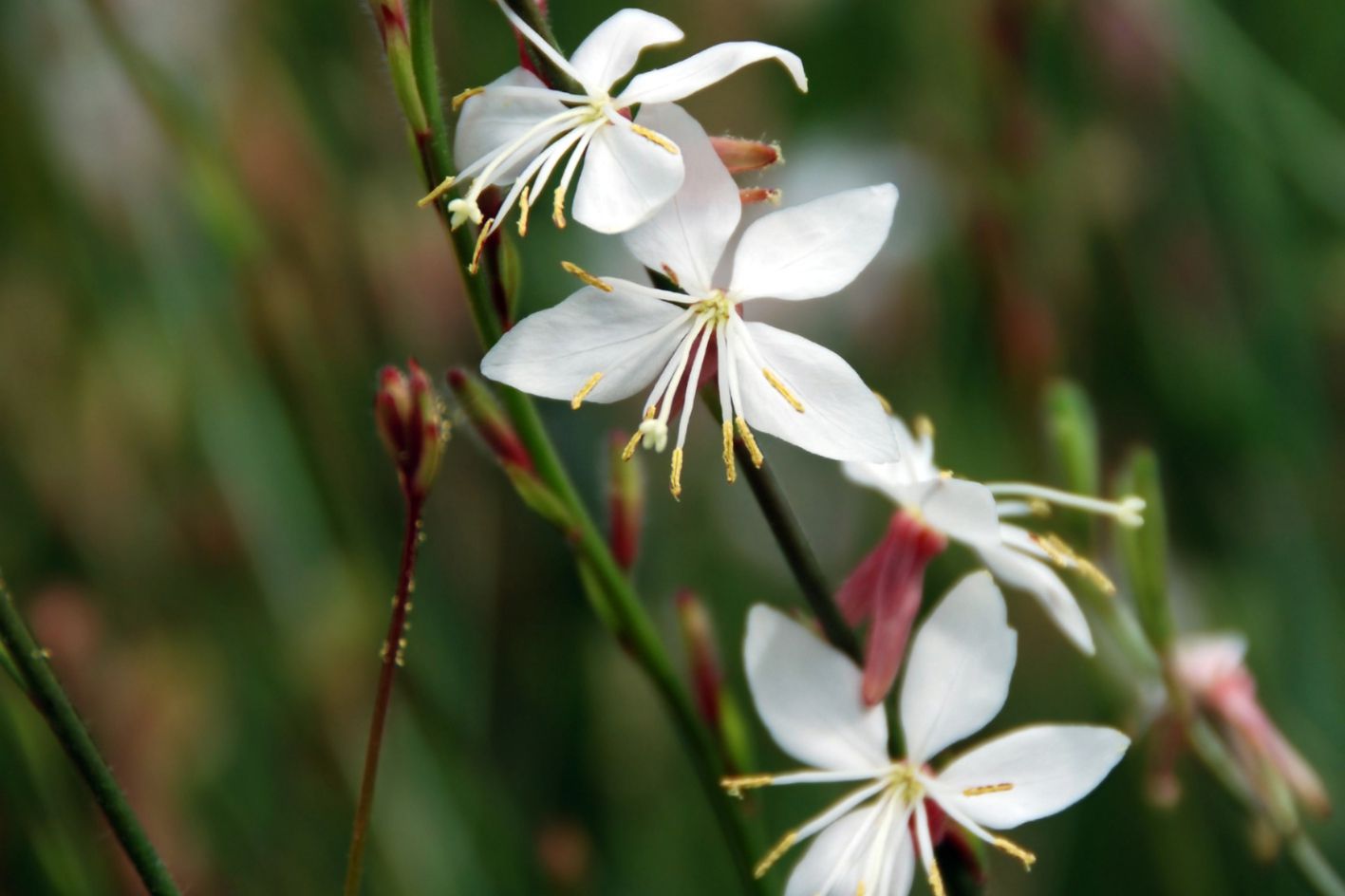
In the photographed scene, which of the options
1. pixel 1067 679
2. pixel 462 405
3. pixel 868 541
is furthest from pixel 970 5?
pixel 462 405

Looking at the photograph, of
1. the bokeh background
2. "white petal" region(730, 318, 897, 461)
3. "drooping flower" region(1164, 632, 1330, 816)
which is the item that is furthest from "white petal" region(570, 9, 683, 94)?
the bokeh background

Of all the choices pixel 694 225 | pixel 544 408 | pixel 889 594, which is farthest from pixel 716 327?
pixel 544 408

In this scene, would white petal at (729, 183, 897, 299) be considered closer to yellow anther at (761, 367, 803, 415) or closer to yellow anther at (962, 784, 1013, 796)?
yellow anther at (761, 367, 803, 415)

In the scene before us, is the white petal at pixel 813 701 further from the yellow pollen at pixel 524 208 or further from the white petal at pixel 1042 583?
the yellow pollen at pixel 524 208

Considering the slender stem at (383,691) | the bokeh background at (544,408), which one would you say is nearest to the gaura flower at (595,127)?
the slender stem at (383,691)

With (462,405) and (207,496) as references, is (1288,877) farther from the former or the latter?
(207,496)

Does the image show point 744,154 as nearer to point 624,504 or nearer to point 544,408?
point 624,504
